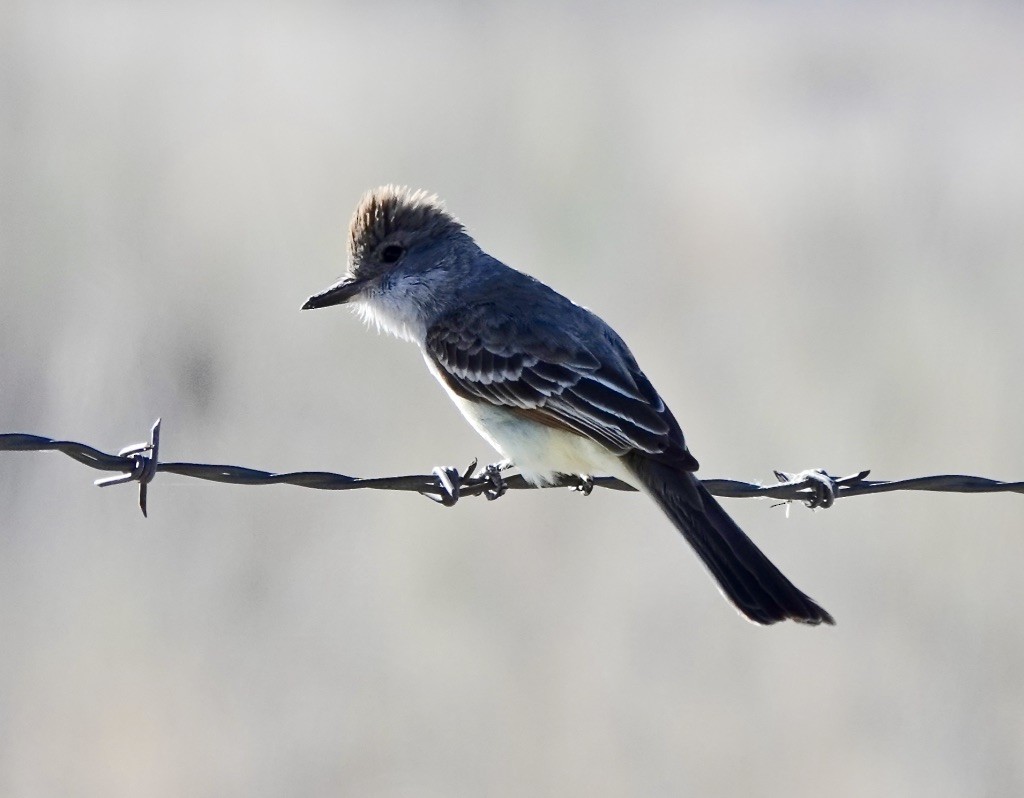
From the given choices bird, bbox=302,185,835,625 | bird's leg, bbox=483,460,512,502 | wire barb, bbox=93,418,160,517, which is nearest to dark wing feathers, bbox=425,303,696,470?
bird, bbox=302,185,835,625

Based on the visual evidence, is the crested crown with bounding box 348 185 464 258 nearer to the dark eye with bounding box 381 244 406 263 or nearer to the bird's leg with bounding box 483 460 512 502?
the dark eye with bounding box 381 244 406 263

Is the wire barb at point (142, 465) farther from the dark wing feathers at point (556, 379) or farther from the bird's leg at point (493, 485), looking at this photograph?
the dark wing feathers at point (556, 379)

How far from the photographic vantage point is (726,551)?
179 inches

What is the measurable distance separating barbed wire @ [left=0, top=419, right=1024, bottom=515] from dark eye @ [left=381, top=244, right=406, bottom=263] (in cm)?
144

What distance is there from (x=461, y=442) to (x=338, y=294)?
2874 millimetres

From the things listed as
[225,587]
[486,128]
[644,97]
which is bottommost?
[225,587]

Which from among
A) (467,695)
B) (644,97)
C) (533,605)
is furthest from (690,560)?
(644,97)

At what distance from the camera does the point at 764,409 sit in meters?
9.42

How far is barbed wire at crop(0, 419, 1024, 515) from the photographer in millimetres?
3787

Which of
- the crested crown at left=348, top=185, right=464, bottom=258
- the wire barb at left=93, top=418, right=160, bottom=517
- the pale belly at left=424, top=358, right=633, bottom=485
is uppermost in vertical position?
the crested crown at left=348, top=185, right=464, bottom=258

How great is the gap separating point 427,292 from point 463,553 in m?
2.46

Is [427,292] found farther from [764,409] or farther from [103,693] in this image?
[764,409]

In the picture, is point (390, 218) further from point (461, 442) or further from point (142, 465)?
point (461, 442)

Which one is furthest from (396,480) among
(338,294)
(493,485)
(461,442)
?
(461,442)
